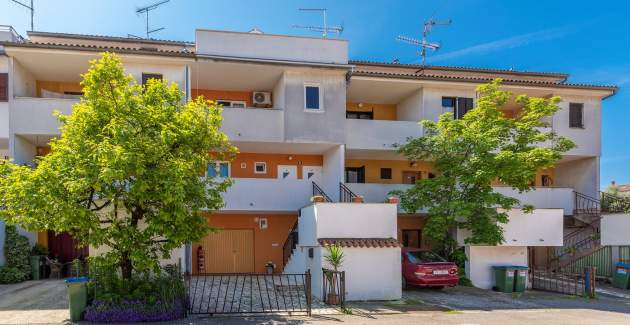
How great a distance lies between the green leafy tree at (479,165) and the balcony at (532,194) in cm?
163

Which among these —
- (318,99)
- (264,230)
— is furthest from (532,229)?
(264,230)

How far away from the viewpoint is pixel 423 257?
17.2m

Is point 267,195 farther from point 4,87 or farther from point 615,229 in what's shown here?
point 615,229

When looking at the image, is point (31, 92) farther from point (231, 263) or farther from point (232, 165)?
point (231, 263)

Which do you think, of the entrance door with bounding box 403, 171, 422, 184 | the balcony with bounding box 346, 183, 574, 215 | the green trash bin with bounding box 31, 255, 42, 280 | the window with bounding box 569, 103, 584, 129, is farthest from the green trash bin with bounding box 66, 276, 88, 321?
the window with bounding box 569, 103, 584, 129

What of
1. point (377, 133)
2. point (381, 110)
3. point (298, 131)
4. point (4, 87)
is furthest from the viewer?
point (381, 110)

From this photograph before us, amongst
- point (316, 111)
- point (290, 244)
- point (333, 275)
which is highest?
point (316, 111)

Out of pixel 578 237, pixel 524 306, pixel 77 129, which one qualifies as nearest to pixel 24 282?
pixel 77 129

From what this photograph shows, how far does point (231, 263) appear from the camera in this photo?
20844 mm

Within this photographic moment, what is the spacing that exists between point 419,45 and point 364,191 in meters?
8.98

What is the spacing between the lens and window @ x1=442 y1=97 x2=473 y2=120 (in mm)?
21406

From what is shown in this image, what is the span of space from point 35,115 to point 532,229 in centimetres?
1953

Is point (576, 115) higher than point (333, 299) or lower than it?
higher

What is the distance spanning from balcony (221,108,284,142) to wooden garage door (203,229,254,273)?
473cm
